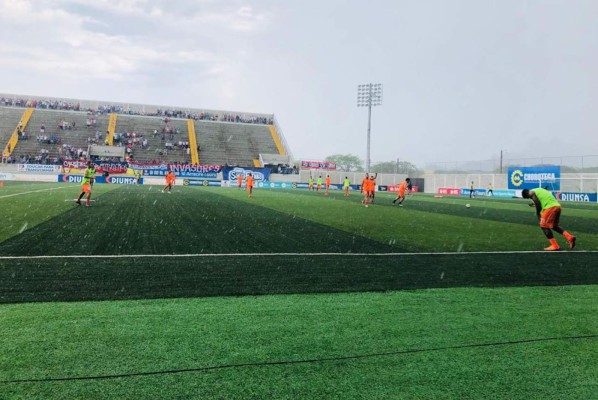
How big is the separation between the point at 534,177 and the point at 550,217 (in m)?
39.7

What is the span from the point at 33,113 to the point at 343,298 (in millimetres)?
69815

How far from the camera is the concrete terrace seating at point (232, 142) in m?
62.9

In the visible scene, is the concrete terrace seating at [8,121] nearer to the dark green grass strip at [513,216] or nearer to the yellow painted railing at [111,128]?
the yellow painted railing at [111,128]

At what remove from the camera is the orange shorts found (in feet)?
34.6

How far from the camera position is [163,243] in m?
10.3

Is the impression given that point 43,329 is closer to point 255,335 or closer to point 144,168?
point 255,335

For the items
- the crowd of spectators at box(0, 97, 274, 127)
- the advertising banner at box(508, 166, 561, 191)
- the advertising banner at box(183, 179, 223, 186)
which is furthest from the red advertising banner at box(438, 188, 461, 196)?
the crowd of spectators at box(0, 97, 274, 127)

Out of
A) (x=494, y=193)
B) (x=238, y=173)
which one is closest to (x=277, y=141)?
(x=238, y=173)

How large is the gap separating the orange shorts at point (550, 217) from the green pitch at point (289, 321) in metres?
1.00

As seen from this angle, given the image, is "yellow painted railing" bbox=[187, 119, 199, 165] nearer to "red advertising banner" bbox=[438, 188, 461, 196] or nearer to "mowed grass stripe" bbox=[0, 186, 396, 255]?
"red advertising banner" bbox=[438, 188, 461, 196]

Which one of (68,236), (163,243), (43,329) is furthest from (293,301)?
(68,236)

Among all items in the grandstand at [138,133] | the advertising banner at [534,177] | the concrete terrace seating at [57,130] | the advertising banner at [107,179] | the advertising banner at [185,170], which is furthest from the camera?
the grandstand at [138,133]

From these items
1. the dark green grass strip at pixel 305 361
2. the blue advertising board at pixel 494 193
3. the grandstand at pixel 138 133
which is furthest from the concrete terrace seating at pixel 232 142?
the dark green grass strip at pixel 305 361

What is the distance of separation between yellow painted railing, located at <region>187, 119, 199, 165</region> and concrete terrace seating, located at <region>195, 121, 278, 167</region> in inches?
21.1
